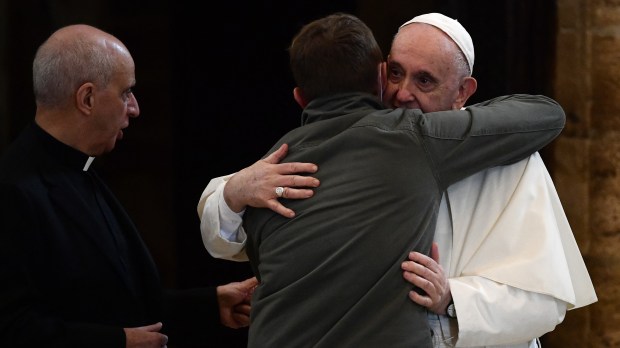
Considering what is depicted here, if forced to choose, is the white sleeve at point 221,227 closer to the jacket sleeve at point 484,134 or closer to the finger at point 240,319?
the jacket sleeve at point 484,134

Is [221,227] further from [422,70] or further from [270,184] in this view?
[422,70]

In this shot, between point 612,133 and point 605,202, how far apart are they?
0.28 meters

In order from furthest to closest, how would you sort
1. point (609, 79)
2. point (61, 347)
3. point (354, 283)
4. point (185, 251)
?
point (185, 251), point (609, 79), point (61, 347), point (354, 283)

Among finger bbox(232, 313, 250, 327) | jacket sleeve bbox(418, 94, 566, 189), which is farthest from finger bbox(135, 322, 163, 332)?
jacket sleeve bbox(418, 94, 566, 189)

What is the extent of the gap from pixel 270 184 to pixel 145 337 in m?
0.77

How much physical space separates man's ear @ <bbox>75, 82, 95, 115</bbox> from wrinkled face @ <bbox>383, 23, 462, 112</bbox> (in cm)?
91

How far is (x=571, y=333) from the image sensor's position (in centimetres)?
458

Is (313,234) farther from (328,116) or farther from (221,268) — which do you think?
(221,268)

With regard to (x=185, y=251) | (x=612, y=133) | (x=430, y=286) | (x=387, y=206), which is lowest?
(x=185, y=251)

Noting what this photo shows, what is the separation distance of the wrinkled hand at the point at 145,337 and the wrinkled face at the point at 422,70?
98cm

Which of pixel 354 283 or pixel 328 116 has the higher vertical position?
pixel 328 116

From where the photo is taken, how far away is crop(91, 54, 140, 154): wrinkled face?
135 inches

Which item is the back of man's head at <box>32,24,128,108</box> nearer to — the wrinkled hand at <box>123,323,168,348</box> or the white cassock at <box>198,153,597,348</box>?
the white cassock at <box>198,153,597,348</box>

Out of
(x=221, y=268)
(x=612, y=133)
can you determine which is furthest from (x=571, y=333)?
(x=221, y=268)
